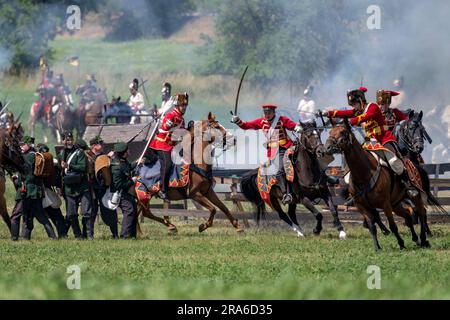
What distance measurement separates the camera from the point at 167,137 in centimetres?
2289

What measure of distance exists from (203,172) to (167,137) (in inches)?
37.2

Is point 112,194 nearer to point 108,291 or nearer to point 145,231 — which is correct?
point 145,231

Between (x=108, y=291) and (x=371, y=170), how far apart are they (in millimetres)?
6198

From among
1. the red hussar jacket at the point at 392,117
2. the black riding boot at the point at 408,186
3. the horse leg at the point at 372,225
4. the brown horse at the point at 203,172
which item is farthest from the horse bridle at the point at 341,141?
the brown horse at the point at 203,172

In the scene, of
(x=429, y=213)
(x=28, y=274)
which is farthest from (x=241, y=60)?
(x=28, y=274)

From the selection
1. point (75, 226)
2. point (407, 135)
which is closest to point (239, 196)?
point (75, 226)

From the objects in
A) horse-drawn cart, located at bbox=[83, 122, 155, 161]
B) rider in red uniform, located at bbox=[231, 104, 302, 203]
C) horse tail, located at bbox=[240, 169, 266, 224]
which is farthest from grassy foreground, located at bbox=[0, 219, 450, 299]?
horse-drawn cart, located at bbox=[83, 122, 155, 161]

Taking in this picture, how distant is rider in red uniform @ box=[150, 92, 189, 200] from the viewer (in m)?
22.8

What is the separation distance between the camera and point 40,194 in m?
21.5

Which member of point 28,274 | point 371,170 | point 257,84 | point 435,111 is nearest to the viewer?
point 28,274

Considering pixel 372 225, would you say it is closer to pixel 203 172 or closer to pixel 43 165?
pixel 203 172

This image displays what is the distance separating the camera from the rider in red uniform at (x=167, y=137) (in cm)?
2283

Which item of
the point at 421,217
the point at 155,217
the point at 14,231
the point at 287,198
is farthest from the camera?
the point at 155,217

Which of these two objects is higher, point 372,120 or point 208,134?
point 372,120
